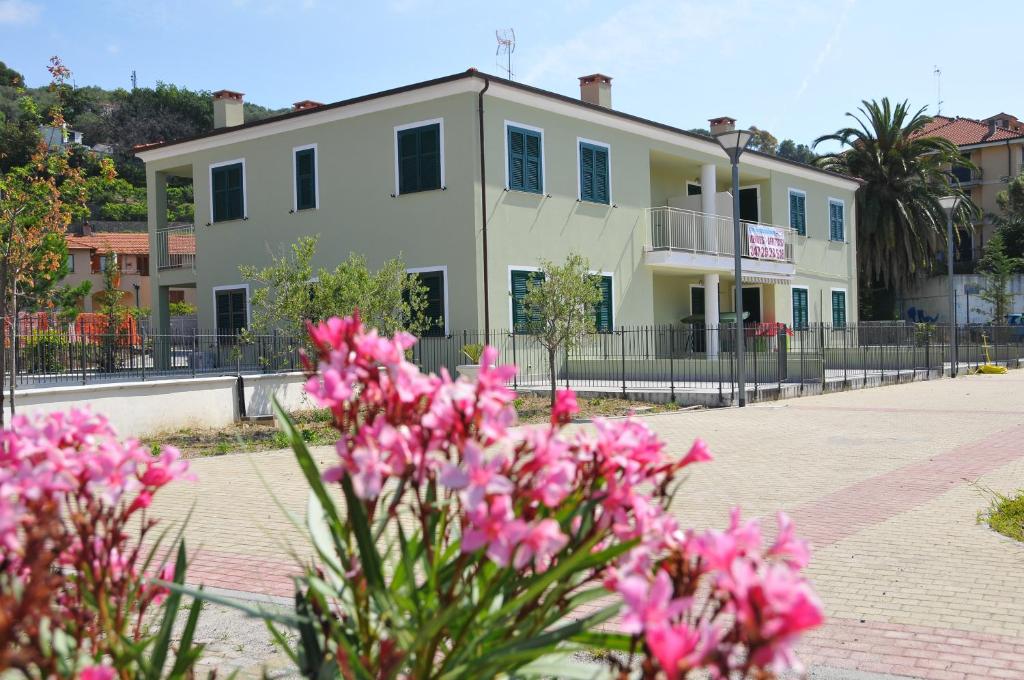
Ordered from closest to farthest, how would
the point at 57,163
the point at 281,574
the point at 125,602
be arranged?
the point at 125,602 < the point at 281,574 < the point at 57,163

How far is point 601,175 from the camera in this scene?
2478 cm

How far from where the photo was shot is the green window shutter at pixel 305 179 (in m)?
24.2

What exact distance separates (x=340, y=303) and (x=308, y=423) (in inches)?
89.6

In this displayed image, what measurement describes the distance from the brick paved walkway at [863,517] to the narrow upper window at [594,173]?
9158mm

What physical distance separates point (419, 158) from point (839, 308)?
1896 centimetres

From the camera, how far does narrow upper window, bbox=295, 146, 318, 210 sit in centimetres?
2419

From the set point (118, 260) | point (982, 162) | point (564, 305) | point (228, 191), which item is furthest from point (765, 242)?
point (982, 162)

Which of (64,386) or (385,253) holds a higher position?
(385,253)

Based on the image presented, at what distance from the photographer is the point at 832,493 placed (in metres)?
9.24

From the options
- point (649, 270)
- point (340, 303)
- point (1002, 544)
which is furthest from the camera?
point (649, 270)

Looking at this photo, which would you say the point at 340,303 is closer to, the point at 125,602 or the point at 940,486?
the point at 940,486

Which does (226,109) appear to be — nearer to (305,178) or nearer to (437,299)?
(305,178)

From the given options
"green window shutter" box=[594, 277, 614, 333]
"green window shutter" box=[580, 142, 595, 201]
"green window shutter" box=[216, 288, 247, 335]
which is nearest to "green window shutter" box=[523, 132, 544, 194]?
"green window shutter" box=[580, 142, 595, 201]

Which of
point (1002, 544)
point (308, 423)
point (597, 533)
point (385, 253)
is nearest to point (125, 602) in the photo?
point (597, 533)
